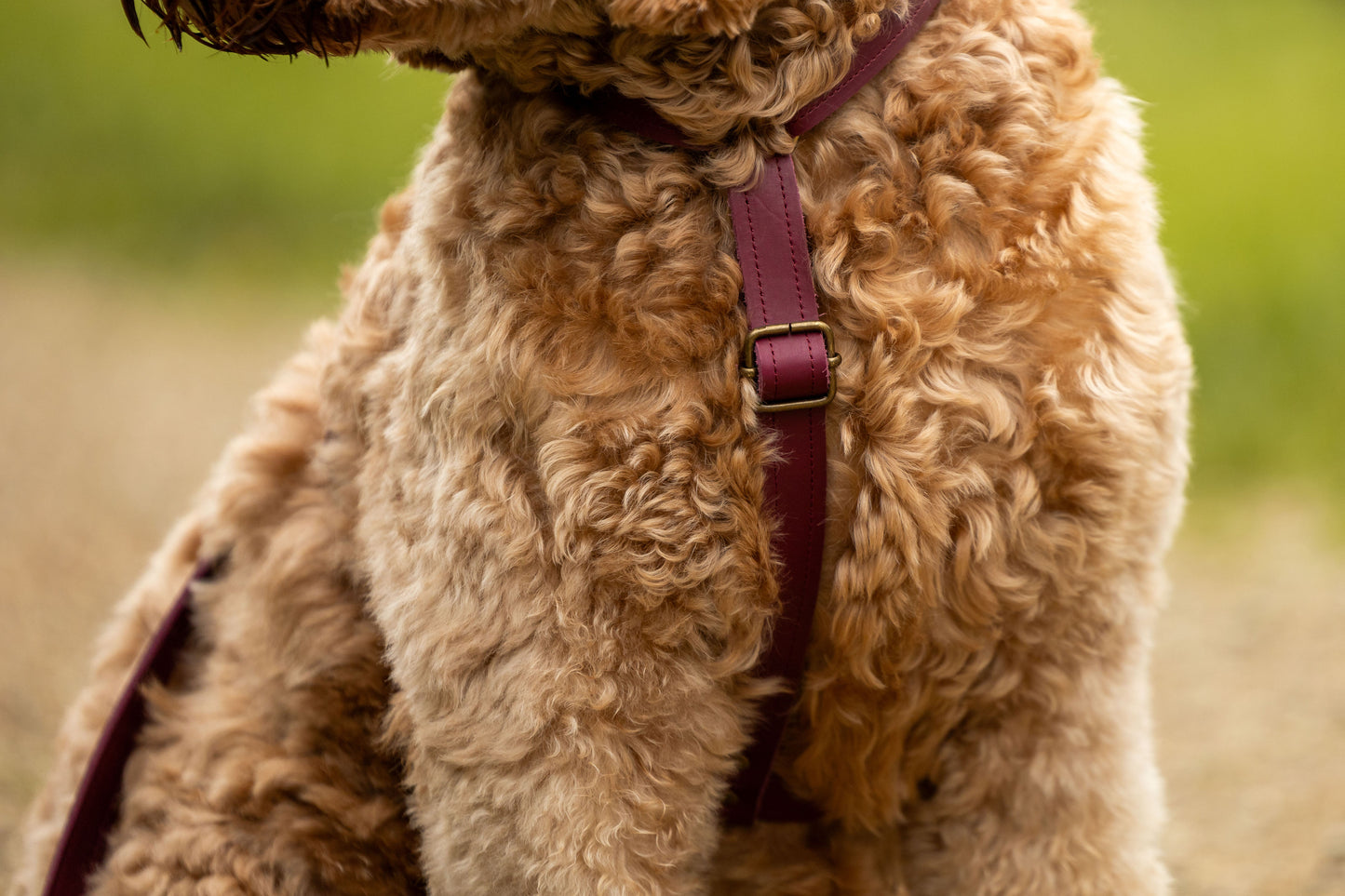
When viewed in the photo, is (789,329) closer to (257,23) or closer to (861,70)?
(861,70)

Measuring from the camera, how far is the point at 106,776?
1.84 metres

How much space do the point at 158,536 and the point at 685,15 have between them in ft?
13.9

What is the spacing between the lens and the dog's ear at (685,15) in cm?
127

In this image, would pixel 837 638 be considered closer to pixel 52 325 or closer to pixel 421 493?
pixel 421 493

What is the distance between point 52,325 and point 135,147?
1.26m

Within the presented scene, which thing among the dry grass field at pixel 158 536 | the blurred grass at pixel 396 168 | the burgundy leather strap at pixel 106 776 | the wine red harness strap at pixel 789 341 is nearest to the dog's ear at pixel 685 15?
the wine red harness strap at pixel 789 341

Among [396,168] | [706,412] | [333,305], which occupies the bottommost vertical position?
[706,412]

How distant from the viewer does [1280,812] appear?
119 inches

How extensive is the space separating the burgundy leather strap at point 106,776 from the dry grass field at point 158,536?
1535mm

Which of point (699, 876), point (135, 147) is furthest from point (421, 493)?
point (135, 147)

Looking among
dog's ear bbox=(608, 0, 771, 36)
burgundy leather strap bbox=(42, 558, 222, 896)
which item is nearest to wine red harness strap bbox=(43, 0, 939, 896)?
dog's ear bbox=(608, 0, 771, 36)

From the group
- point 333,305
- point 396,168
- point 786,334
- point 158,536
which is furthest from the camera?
point 396,168

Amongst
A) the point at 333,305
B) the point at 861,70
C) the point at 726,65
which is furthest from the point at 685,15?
the point at 333,305

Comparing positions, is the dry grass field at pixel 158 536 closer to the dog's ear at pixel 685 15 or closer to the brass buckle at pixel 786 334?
the brass buckle at pixel 786 334
